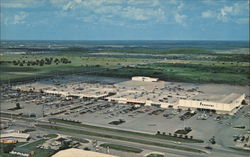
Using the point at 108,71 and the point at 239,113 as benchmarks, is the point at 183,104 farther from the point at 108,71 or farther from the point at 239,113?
the point at 108,71

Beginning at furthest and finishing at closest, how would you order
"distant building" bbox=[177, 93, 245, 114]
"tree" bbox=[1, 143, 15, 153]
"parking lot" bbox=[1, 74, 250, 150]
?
"distant building" bbox=[177, 93, 245, 114], "parking lot" bbox=[1, 74, 250, 150], "tree" bbox=[1, 143, 15, 153]

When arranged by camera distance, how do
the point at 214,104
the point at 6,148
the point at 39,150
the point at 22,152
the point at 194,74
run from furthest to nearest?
the point at 194,74 → the point at 214,104 → the point at 39,150 → the point at 6,148 → the point at 22,152

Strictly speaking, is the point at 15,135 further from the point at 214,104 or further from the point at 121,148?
the point at 214,104

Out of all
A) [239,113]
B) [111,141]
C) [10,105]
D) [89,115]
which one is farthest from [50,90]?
[239,113]

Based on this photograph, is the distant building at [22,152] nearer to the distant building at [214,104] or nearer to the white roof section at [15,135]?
the white roof section at [15,135]

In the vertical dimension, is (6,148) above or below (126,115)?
above

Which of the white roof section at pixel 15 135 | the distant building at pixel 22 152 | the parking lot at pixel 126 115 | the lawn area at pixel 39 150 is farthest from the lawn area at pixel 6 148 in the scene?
the parking lot at pixel 126 115

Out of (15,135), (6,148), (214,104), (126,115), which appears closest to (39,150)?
(6,148)

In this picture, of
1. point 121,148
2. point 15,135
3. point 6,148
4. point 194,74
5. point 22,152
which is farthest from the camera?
point 194,74

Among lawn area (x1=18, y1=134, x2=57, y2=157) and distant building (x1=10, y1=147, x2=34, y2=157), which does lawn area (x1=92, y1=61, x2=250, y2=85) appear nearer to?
lawn area (x1=18, y1=134, x2=57, y2=157)

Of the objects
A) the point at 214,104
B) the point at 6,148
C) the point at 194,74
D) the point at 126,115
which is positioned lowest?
the point at 126,115

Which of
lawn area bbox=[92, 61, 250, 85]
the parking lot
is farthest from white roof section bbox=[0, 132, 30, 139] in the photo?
lawn area bbox=[92, 61, 250, 85]
